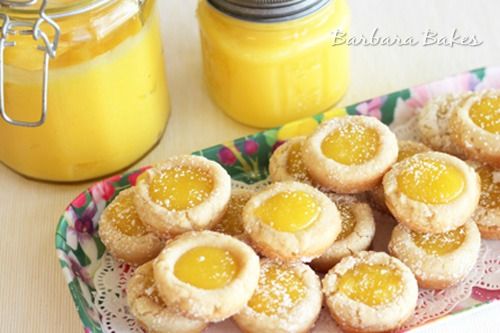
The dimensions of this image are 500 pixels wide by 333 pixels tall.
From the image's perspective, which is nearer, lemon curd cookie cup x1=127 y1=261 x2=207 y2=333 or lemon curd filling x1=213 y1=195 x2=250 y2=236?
lemon curd cookie cup x1=127 y1=261 x2=207 y2=333

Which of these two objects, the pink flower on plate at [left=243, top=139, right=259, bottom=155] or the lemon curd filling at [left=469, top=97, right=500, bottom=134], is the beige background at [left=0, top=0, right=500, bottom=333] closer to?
the pink flower on plate at [left=243, top=139, right=259, bottom=155]

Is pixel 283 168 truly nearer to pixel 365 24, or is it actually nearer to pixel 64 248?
pixel 64 248

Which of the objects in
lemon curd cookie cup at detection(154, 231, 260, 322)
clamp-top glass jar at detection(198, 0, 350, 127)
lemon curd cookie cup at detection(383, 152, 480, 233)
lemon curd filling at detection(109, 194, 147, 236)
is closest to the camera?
lemon curd cookie cup at detection(154, 231, 260, 322)

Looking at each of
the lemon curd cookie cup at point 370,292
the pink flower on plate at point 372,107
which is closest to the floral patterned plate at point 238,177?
the pink flower on plate at point 372,107

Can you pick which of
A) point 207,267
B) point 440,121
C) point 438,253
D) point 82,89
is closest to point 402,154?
point 440,121

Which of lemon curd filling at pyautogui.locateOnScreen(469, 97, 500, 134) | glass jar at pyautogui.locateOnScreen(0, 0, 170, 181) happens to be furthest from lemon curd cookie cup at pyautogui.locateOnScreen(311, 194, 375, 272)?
glass jar at pyautogui.locateOnScreen(0, 0, 170, 181)

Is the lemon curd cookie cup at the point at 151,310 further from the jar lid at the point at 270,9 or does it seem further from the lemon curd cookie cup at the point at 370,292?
the jar lid at the point at 270,9

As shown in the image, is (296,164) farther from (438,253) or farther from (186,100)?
(186,100)
